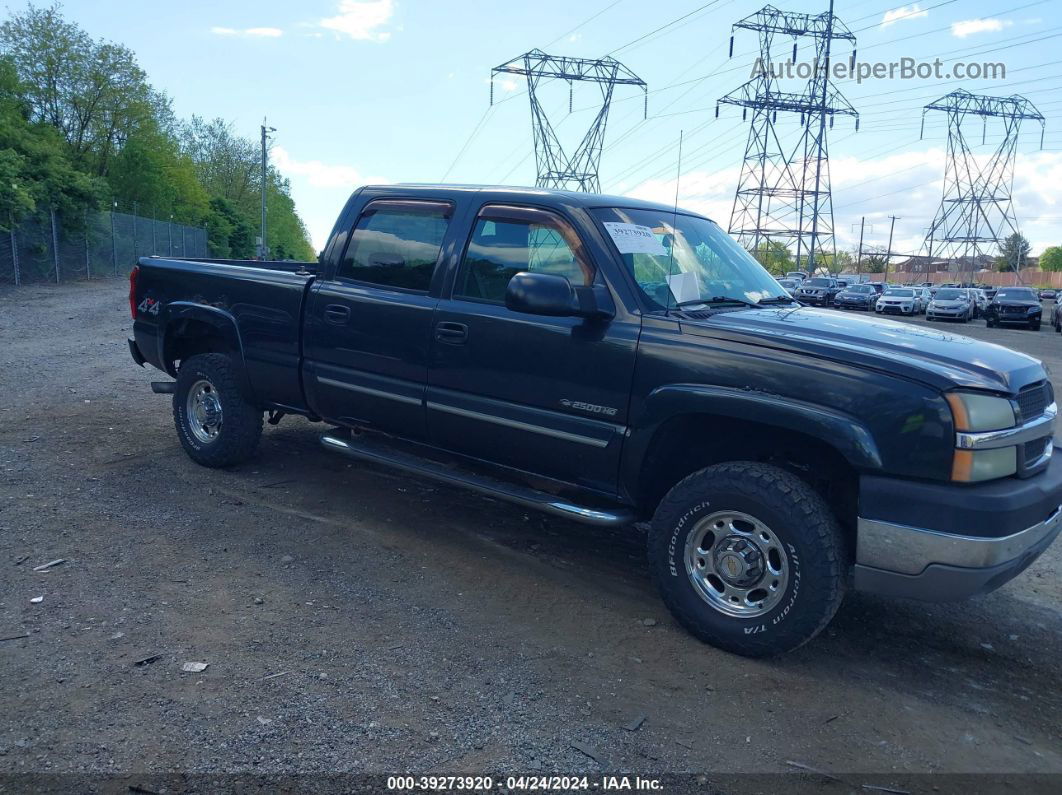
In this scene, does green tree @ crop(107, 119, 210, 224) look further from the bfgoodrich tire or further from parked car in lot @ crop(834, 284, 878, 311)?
the bfgoodrich tire

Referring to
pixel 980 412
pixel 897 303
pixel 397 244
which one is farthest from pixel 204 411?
pixel 897 303

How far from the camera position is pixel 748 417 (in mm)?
3791

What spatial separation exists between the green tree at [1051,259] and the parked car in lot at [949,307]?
8891 centimetres

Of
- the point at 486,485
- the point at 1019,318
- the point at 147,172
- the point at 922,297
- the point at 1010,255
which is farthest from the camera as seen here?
the point at 1010,255

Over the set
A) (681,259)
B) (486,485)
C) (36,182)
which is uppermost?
(36,182)

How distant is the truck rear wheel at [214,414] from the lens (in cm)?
612

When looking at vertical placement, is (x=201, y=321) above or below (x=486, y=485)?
above

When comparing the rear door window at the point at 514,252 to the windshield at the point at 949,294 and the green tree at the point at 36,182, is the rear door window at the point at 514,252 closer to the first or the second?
the green tree at the point at 36,182

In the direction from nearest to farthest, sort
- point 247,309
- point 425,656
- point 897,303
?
point 425,656 → point 247,309 → point 897,303

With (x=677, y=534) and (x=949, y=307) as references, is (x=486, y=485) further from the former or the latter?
(x=949, y=307)

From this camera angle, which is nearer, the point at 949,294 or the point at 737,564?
the point at 737,564

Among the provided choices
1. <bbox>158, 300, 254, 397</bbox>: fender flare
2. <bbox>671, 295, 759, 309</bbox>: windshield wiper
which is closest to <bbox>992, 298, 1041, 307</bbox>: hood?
<bbox>671, 295, 759, 309</bbox>: windshield wiper

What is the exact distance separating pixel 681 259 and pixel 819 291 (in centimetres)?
4645

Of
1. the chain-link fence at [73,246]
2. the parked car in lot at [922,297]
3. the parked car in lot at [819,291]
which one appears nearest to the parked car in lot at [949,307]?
the parked car in lot at [922,297]
